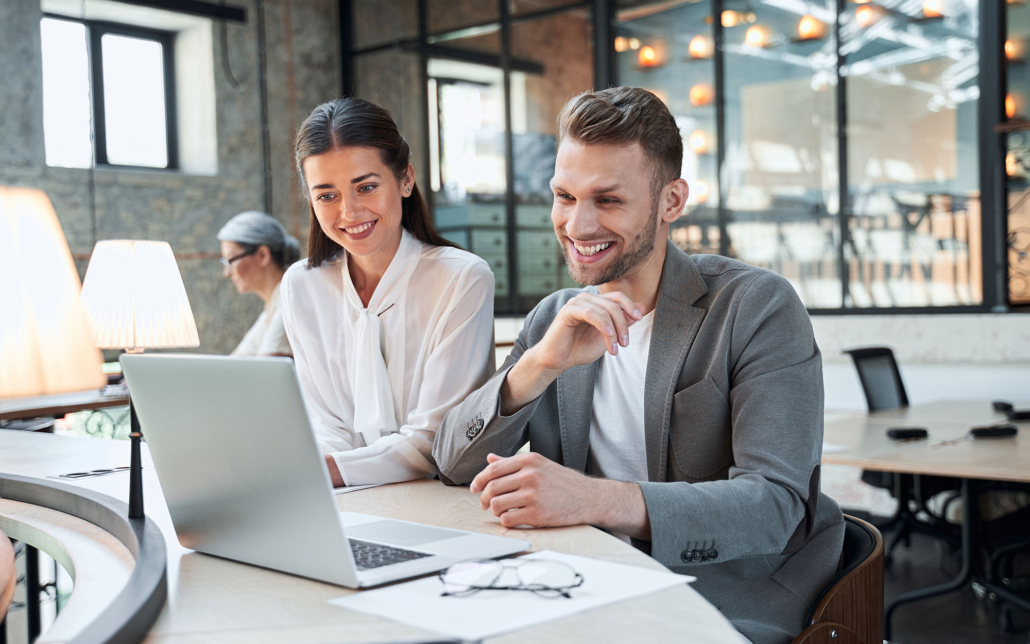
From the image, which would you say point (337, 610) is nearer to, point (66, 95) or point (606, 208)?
point (606, 208)

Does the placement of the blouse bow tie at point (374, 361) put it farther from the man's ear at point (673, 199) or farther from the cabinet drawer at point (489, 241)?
the cabinet drawer at point (489, 241)

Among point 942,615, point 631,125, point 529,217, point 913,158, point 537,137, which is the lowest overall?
point 942,615

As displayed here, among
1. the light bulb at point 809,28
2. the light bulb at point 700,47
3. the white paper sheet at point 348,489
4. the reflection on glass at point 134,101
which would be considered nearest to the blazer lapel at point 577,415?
the white paper sheet at point 348,489

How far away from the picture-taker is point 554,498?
4.42 ft

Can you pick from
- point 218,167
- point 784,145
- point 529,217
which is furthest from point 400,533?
point 218,167

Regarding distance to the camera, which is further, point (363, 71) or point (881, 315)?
point (363, 71)

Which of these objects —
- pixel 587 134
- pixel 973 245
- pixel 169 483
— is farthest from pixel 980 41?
pixel 169 483

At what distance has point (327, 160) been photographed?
202 cm

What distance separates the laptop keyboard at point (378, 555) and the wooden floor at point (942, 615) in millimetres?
3093

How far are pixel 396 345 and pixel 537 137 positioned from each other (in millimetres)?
6158

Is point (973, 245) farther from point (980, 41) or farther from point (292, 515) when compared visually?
point (292, 515)

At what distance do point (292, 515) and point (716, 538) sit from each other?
64cm

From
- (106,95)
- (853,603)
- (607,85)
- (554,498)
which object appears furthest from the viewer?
(106,95)

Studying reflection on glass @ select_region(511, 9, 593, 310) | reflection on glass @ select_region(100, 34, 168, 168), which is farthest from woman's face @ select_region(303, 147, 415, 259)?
reflection on glass @ select_region(100, 34, 168, 168)
